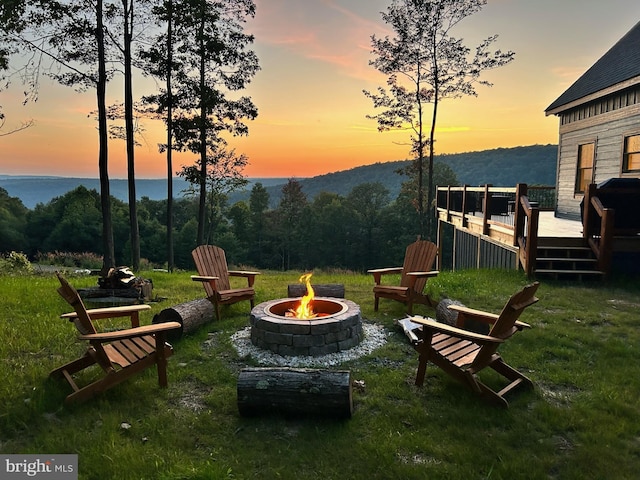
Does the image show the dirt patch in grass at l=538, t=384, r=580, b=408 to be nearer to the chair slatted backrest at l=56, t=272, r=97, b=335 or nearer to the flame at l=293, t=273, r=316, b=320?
the flame at l=293, t=273, r=316, b=320

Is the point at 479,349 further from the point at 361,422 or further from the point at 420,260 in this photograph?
the point at 420,260

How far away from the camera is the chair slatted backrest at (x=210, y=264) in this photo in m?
5.77

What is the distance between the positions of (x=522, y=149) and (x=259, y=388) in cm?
8467

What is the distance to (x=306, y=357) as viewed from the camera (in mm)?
4230

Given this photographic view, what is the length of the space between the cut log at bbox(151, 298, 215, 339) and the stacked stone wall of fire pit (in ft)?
2.86

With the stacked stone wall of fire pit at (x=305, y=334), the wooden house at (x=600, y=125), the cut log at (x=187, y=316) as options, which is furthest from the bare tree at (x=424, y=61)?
the stacked stone wall of fire pit at (x=305, y=334)

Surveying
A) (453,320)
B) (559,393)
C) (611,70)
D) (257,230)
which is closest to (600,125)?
(611,70)

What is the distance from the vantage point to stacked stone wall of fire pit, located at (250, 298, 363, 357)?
425cm

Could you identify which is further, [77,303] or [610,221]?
[610,221]

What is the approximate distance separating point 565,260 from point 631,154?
4.10m

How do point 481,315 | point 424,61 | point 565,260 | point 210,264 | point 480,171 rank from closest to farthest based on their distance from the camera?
point 481,315 < point 210,264 < point 565,260 < point 424,61 < point 480,171

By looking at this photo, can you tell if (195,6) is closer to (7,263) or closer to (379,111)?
(379,111)

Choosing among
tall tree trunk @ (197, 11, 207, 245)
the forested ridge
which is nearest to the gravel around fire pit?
tall tree trunk @ (197, 11, 207, 245)

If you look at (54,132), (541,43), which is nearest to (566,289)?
(541,43)
